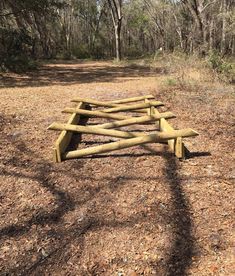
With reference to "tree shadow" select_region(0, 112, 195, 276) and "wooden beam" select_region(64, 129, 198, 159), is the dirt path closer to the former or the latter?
"tree shadow" select_region(0, 112, 195, 276)

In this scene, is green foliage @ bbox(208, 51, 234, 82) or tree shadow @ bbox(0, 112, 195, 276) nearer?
tree shadow @ bbox(0, 112, 195, 276)

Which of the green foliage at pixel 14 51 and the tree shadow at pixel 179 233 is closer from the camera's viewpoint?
the tree shadow at pixel 179 233

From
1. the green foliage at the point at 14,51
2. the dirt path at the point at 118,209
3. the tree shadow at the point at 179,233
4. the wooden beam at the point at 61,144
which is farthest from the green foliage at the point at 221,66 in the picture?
the green foliage at the point at 14,51

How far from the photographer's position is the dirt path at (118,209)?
240 centimetres

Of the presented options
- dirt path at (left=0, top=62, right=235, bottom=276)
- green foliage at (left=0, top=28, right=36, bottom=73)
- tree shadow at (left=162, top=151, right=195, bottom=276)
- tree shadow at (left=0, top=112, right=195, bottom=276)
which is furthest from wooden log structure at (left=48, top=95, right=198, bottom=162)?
green foliage at (left=0, top=28, right=36, bottom=73)

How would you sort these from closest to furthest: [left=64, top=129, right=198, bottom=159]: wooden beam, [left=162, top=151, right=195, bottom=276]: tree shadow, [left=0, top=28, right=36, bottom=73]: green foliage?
[left=162, top=151, right=195, bottom=276]: tree shadow, [left=64, top=129, right=198, bottom=159]: wooden beam, [left=0, top=28, right=36, bottom=73]: green foliage

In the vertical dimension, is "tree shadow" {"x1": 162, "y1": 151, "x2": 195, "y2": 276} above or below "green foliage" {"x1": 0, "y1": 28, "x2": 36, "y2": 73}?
below

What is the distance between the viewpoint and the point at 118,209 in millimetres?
3035

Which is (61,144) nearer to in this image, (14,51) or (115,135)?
(115,135)

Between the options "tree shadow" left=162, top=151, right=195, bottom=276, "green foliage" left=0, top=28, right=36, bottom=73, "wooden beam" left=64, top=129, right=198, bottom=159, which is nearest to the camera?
"tree shadow" left=162, top=151, right=195, bottom=276

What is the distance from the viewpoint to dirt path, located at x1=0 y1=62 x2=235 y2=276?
2404 millimetres

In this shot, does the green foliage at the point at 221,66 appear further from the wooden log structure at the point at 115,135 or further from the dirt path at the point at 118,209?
the wooden log structure at the point at 115,135

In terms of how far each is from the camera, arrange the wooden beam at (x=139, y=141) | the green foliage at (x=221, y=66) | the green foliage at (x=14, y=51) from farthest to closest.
Answer: 1. the green foliage at (x=14, y=51)
2. the green foliage at (x=221, y=66)
3. the wooden beam at (x=139, y=141)

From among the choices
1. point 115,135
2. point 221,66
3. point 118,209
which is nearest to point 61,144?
point 115,135
